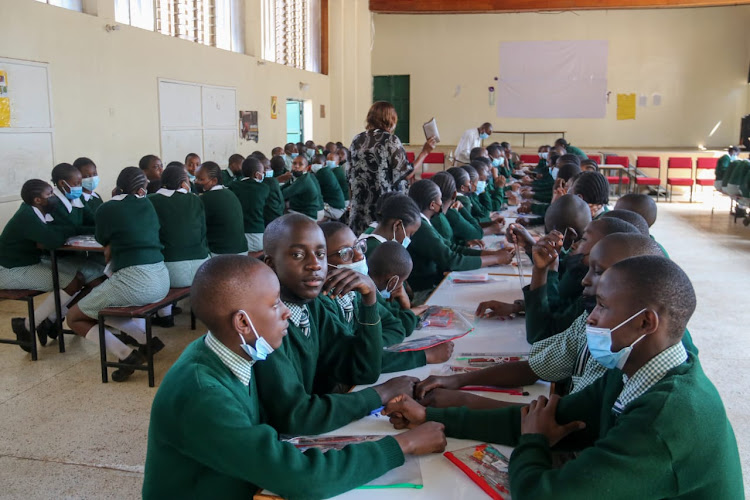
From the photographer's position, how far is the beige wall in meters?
16.2

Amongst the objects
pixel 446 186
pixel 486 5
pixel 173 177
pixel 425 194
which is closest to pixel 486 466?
pixel 425 194

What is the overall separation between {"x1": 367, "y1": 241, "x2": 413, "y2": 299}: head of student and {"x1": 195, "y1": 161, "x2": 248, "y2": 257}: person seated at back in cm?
270

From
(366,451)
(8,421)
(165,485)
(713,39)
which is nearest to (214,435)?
(165,485)

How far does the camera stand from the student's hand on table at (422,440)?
166 cm

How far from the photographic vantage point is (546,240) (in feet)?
8.77

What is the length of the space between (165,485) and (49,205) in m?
3.44

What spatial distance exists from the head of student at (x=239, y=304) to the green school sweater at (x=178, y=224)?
3.17 meters

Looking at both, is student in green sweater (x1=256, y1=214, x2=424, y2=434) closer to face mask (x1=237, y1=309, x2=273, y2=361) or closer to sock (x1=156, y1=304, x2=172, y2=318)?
face mask (x1=237, y1=309, x2=273, y2=361)

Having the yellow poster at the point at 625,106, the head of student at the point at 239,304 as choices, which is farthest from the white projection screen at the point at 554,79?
the head of student at the point at 239,304

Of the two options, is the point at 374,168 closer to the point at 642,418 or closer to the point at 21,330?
the point at 21,330

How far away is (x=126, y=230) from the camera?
411 centimetres

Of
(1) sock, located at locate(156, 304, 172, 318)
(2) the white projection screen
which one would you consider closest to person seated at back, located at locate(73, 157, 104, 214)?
(1) sock, located at locate(156, 304, 172, 318)

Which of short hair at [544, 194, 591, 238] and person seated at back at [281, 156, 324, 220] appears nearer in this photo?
short hair at [544, 194, 591, 238]

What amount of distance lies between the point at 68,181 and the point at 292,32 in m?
8.93
